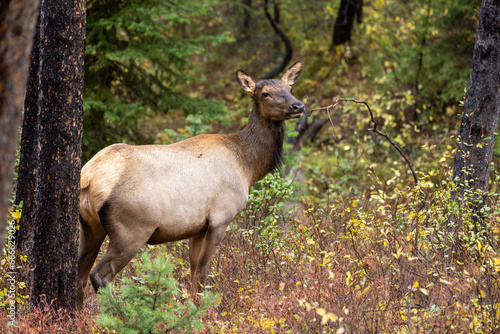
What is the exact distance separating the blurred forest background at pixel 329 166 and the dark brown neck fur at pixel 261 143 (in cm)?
77

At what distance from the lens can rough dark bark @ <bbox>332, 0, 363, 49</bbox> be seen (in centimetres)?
2054

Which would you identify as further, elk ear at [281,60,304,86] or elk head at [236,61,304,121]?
elk ear at [281,60,304,86]

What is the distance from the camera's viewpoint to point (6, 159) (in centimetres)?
304

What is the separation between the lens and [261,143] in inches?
298

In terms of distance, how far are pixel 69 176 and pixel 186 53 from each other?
21.7ft

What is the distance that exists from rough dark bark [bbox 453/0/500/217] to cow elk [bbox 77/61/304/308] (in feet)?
7.77

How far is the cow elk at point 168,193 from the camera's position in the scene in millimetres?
5848

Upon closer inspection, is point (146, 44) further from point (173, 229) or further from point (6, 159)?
point (6, 159)

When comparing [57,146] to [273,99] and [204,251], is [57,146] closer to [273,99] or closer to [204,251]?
[204,251]

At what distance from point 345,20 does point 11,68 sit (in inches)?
738

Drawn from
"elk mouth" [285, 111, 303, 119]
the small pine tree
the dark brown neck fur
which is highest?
"elk mouth" [285, 111, 303, 119]

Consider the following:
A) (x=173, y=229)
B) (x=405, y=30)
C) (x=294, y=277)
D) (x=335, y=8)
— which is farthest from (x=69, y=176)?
(x=335, y=8)

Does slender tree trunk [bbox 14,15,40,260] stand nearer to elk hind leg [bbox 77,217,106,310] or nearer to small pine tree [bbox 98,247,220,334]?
elk hind leg [bbox 77,217,106,310]

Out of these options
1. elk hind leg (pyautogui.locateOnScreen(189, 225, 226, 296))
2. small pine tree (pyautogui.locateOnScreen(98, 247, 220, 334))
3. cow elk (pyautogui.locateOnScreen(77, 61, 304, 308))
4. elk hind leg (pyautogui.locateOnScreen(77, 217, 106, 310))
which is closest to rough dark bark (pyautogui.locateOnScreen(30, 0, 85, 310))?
cow elk (pyautogui.locateOnScreen(77, 61, 304, 308))
